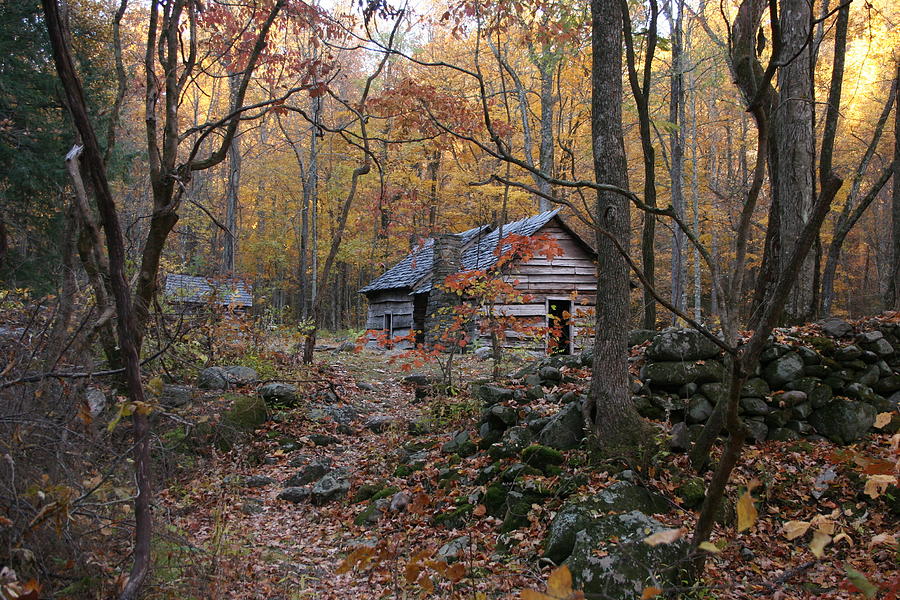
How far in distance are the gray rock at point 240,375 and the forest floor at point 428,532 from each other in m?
1.65

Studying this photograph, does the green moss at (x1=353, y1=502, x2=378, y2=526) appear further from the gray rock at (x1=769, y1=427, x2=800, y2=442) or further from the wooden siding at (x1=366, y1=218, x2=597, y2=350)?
the wooden siding at (x1=366, y1=218, x2=597, y2=350)

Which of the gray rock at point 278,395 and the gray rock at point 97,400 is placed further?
the gray rock at point 278,395

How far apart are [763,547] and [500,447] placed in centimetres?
279

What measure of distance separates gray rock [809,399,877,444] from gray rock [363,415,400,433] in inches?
225

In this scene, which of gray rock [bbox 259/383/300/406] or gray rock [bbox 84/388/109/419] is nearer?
gray rock [bbox 84/388/109/419]

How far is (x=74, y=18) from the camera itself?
12289 millimetres

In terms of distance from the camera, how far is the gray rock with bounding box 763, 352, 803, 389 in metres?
6.05

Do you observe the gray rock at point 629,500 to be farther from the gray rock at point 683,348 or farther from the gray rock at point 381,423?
the gray rock at point 381,423

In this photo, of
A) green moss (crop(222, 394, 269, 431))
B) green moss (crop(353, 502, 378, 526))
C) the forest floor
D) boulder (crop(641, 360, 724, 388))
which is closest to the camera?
the forest floor

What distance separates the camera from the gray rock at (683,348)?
251 inches

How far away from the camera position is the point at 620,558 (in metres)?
3.89

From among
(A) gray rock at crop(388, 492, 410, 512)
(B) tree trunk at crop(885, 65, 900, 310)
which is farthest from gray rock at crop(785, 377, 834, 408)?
(A) gray rock at crop(388, 492, 410, 512)

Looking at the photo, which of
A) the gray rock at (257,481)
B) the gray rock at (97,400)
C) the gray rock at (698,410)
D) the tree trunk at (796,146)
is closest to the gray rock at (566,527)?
the gray rock at (698,410)

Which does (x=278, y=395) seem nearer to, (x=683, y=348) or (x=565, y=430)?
(x=565, y=430)
